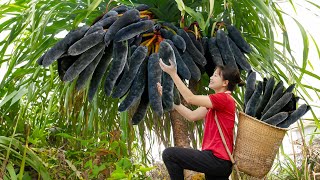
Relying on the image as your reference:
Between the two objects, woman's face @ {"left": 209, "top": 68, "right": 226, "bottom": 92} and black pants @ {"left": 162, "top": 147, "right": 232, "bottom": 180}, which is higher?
woman's face @ {"left": 209, "top": 68, "right": 226, "bottom": 92}

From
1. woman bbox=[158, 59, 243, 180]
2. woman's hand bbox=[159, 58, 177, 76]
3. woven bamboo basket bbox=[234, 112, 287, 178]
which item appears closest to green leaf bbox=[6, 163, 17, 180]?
woman bbox=[158, 59, 243, 180]

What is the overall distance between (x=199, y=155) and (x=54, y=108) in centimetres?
143

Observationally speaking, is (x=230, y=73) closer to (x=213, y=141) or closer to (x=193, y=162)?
(x=213, y=141)

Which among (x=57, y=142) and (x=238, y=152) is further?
(x=57, y=142)

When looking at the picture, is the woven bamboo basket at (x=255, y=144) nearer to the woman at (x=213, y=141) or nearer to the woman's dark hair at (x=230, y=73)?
the woman at (x=213, y=141)

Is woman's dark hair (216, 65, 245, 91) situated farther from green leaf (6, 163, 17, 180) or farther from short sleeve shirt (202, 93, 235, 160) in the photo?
green leaf (6, 163, 17, 180)

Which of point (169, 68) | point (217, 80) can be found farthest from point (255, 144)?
point (169, 68)

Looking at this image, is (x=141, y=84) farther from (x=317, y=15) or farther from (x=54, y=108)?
(x=54, y=108)

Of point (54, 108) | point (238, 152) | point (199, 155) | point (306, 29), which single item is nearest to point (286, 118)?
point (238, 152)

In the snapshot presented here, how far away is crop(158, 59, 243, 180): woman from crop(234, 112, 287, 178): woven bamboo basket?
0.19 feet

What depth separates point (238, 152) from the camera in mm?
2021

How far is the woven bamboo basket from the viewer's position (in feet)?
6.34

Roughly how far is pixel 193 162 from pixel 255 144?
0.26m

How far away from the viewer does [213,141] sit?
2035 mm
